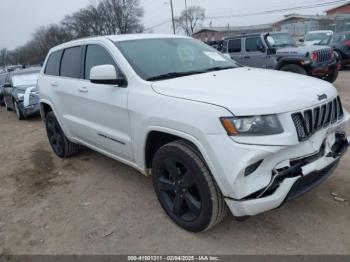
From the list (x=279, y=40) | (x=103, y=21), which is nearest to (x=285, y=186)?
(x=279, y=40)

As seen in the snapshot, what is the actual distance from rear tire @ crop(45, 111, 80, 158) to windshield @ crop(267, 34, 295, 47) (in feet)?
24.5

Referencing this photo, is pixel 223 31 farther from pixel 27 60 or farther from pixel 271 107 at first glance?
pixel 271 107

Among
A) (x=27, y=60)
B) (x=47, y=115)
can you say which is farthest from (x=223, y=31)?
(x=47, y=115)

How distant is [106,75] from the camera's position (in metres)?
3.23

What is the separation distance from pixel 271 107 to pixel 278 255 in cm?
121

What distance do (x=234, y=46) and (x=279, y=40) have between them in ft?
5.04

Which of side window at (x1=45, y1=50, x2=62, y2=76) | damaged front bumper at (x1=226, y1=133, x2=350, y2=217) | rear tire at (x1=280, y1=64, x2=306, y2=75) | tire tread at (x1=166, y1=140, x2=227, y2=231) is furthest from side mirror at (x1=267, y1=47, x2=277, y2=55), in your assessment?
tire tread at (x1=166, y1=140, x2=227, y2=231)

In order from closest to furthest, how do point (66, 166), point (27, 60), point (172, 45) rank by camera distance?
point (172, 45) < point (66, 166) < point (27, 60)

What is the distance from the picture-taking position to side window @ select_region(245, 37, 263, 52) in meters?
10.6

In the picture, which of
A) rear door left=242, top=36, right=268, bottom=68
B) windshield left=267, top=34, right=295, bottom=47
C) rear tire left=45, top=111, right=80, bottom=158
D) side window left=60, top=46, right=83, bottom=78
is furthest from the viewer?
windshield left=267, top=34, right=295, bottom=47

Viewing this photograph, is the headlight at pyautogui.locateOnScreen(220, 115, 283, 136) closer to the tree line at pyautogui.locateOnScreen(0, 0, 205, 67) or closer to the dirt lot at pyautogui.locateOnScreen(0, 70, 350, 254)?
the dirt lot at pyautogui.locateOnScreen(0, 70, 350, 254)

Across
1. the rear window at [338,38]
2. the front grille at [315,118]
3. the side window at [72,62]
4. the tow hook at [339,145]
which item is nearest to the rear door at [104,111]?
the side window at [72,62]

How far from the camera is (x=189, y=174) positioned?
109 inches

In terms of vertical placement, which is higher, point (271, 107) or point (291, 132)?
point (271, 107)
